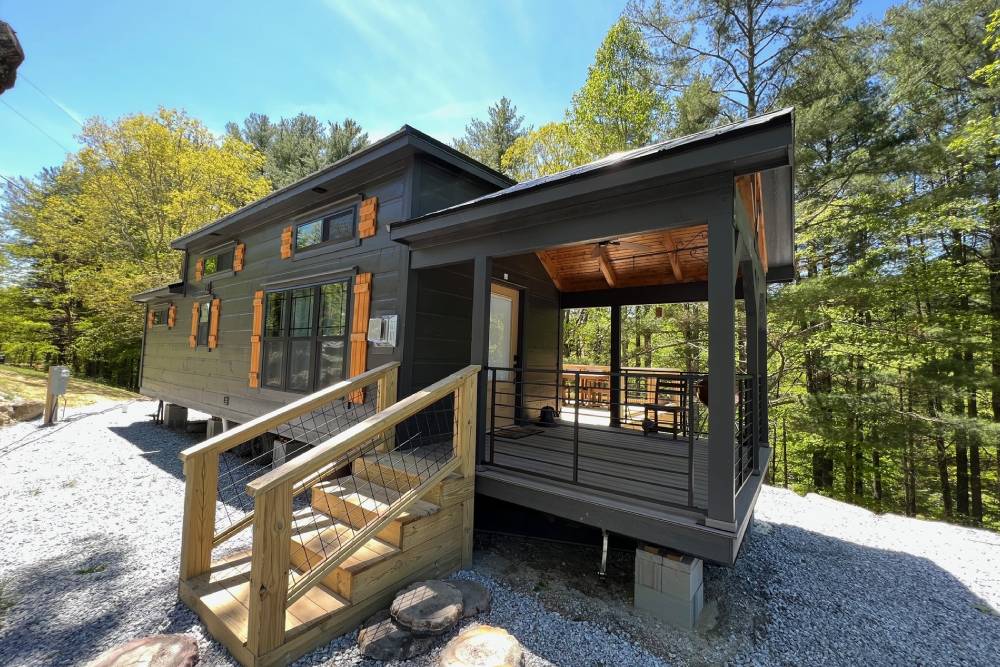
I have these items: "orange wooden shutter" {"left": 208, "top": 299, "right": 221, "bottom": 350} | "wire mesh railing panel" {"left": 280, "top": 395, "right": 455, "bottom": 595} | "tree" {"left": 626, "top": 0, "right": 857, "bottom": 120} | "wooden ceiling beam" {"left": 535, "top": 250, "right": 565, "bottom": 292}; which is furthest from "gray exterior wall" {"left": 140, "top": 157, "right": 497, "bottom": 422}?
"tree" {"left": 626, "top": 0, "right": 857, "bottom": 120}

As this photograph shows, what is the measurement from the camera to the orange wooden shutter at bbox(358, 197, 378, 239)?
4738mm

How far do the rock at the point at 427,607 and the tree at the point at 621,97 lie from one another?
11.3m

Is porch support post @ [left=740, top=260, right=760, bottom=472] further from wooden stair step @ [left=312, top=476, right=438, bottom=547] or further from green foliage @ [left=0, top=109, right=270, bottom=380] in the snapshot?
green foliage @ [left=0, top=109, right=270, bottom=380]

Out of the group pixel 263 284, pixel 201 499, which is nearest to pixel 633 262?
pixel 201 499

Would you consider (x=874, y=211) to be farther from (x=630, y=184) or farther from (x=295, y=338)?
(x=295, y=338)

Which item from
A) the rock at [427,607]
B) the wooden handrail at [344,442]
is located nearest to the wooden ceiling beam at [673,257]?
the wooden handrail at [344,442]

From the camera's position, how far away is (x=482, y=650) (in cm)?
212

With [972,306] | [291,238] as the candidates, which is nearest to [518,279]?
[291,238]

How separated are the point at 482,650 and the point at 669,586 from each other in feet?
4.20

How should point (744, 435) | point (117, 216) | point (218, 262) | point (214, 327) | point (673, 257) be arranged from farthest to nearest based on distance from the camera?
point (117, 216) → point (218, 262) → point (214, 327) → point (673, 257) → point (744, 435)

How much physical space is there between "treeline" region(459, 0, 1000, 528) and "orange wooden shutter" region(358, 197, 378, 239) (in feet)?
26.7

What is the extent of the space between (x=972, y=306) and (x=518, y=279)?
9.36 meters

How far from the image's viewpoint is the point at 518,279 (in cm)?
537

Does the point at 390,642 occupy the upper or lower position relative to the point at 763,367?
lower
